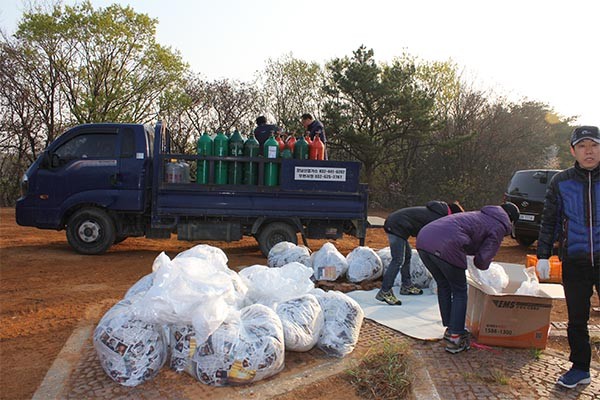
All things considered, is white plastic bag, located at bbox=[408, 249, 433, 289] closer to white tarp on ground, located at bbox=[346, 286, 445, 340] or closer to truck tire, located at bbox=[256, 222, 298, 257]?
white tarp on ground, located at bbox=[346, 286, 445, 340]

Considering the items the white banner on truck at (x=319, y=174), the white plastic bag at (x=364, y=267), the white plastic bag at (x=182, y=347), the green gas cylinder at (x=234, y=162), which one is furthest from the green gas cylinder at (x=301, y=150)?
the white plastic bag at (x=182, y=347)

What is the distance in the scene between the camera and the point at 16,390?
319 cm

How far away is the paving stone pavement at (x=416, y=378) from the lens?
3172 mm

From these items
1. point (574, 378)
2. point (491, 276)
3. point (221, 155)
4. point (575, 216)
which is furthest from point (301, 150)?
point (574, 378)

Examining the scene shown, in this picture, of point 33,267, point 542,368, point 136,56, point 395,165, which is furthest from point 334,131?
point 542,368

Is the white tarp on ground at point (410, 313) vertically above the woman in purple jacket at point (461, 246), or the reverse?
the woman in purple jacket at point (461, 246)

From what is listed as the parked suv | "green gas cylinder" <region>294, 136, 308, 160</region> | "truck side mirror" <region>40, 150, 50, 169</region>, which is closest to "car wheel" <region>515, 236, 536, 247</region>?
the parked suv

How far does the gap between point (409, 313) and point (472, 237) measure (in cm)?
141

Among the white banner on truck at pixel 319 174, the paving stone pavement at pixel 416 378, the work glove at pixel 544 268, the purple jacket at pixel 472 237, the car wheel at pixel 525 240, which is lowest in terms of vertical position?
the paving stone pavement at pixel 416 378

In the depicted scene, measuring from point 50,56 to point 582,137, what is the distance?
19748 mm

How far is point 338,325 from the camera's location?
13.0 feet

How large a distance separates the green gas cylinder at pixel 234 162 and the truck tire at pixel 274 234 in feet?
3.10

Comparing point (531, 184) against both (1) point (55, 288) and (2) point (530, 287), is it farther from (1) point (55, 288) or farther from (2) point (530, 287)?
(1) point (55, 288)

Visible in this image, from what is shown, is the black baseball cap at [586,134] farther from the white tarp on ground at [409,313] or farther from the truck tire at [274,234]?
the truck tire at [274,234]
